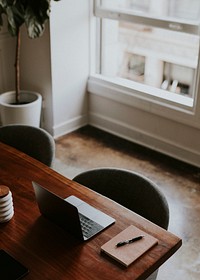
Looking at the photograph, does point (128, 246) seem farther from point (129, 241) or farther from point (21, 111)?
point (21, 111)

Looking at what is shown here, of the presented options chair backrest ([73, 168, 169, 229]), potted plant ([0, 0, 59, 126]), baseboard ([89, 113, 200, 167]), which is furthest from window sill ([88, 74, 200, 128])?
chair backrest ([73, 168, 169, 229])

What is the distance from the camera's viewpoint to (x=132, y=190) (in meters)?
1.70

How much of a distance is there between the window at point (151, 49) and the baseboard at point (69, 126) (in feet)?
1.43

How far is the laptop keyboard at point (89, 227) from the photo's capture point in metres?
1.40

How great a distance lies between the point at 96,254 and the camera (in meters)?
1.31

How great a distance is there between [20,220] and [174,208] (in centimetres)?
147

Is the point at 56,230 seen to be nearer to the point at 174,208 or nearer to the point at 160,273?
the point at 160,273

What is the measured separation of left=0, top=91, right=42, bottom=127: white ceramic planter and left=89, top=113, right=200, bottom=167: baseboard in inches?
24.9

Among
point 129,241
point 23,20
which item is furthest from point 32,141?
point 23,20

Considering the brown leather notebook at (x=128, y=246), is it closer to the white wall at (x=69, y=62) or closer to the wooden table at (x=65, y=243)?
the wooden table at (x=65, y=243)

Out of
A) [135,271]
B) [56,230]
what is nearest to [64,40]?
[56,230]

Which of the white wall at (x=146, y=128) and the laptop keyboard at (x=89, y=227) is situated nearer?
the laptop keyboard at (x=89, y=227)

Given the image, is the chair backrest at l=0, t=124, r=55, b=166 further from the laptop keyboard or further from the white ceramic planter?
the white ceramic planter

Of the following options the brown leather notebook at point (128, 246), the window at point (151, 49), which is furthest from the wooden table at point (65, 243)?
the window at point (151, 49)
